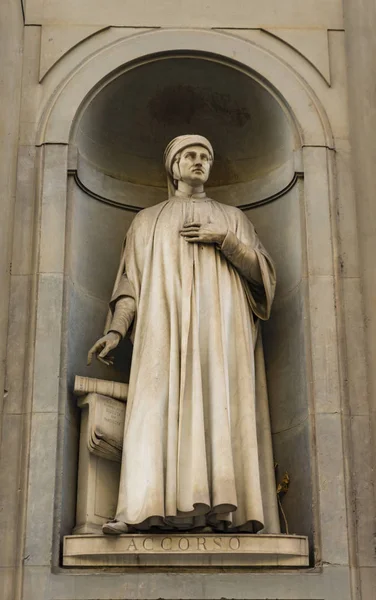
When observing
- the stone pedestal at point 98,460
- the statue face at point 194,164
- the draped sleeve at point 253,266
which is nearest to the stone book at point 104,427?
the stone pedestal at point 98,460

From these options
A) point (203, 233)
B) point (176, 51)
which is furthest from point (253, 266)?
point (176, 51)

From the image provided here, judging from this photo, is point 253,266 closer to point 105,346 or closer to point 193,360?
point 193,360

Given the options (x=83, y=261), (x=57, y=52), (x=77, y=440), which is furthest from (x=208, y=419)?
(x=57, y=52)

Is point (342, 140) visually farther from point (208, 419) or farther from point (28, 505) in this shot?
point (28, 505)

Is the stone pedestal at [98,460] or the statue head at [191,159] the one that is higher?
the statue head at [191,159]

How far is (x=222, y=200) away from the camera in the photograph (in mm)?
11781

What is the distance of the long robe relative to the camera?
9578 millimetres

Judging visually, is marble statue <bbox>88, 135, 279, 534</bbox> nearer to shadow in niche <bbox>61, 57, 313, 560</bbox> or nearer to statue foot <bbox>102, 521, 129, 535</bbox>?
statue foot <bbox>102, 521, 129, 535</bbox>

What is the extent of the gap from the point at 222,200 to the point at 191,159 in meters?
0.93

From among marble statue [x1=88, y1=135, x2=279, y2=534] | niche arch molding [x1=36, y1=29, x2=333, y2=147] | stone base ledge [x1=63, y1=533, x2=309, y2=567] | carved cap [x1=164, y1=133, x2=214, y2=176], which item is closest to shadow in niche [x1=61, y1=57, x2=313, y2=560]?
niche arch molding [x1=36, y1=29, x2=333, y2=147]

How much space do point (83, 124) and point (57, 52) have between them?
2.01 ft

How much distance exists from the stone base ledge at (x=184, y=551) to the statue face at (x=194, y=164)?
9.41 feet

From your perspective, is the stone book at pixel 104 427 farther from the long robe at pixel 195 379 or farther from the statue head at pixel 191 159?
the statue head at pixel 191 159

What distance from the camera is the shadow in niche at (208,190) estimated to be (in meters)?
10.4
